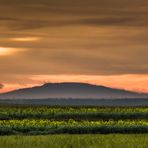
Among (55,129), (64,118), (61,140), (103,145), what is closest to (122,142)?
(103,145)

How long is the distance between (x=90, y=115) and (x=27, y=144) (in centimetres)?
3170

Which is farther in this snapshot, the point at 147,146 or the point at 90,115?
the point at 90,115

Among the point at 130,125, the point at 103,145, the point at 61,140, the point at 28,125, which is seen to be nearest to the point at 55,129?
the point at 28,125

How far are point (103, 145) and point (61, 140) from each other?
246cm

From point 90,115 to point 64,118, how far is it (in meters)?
2.69

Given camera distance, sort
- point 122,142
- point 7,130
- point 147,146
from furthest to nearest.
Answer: point 7,130 < point 122,142 < point 147,146

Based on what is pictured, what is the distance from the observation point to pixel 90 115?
51.9 meters

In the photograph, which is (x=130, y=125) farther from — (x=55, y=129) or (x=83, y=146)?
(x=83, y=146)

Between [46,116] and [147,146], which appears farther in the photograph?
[46,116]

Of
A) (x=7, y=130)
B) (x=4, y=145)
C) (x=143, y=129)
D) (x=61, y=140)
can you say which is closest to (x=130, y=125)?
(x=143, y=129)

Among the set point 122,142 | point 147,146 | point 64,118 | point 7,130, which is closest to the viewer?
point 147,146

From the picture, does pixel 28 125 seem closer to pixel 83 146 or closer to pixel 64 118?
pixel 83 146

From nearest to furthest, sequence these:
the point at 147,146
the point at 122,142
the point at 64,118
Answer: the point at 147,146 < the point at 122,142 < the point at 64,118

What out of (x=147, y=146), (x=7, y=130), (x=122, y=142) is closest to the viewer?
(x=147, y=146)
